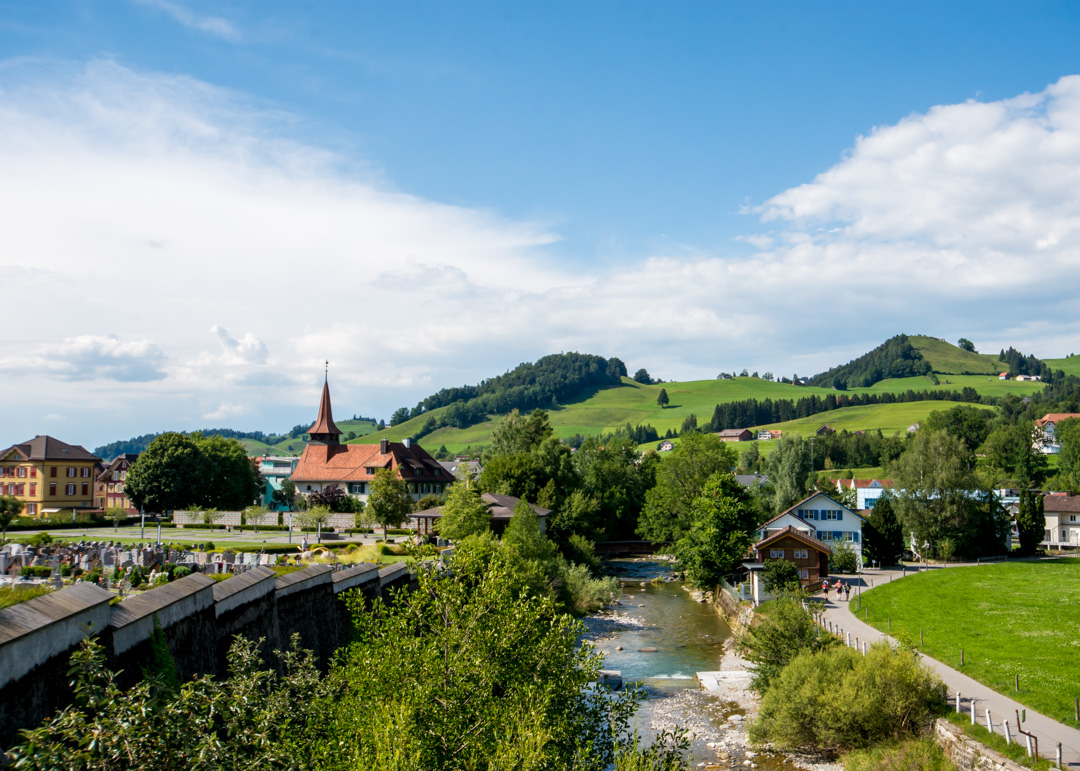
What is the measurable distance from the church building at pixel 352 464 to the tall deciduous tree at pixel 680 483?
26.9 metres

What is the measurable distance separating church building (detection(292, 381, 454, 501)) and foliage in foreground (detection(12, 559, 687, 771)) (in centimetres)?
7408

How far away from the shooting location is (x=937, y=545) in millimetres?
68750

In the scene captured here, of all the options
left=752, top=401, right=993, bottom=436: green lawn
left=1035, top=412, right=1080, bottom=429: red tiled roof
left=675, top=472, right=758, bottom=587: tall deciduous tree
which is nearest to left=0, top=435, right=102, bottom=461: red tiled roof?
left=675, top=472, right=758, bottom=587: tall deciduous tree

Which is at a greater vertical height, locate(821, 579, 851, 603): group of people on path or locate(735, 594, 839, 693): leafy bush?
locate(735, 594, 839, 693): leafy bush

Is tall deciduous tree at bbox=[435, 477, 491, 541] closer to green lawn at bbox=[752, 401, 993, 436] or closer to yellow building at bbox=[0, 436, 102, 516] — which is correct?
yellow building at bbox=[0, 436, 102, 516]

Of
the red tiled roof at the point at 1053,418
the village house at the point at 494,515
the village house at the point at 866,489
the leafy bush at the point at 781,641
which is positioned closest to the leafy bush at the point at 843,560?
the village house at the point at 494,515

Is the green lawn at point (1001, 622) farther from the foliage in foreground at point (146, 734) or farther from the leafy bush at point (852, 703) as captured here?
the foliage in foreground at point (146, 734)

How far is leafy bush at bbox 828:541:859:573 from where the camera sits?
56.8 m

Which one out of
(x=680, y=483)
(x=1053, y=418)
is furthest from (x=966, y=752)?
(x=1053, y=418)

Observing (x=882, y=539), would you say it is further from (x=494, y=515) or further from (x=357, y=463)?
(x=357, y=463)

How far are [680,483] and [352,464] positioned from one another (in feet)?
128

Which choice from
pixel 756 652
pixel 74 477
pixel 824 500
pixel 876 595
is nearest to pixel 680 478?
pixel 824 500

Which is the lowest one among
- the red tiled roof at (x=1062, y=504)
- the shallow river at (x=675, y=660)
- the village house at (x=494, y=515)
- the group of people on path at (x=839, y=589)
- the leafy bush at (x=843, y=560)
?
the shallow river at (x=675, y=660)

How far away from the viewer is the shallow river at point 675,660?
26.4 m
